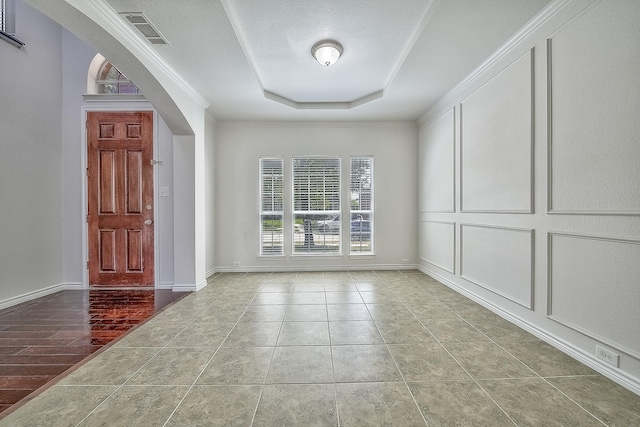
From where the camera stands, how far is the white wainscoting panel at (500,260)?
8.50 feet

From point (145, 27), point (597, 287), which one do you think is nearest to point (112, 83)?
point (145, 27)

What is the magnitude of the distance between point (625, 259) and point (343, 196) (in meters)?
3.78

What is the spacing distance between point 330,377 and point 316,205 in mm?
3561

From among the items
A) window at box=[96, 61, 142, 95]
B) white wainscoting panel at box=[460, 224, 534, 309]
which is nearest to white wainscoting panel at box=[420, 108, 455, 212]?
white wainscoting panel at box=[460, 224, 534, 309]

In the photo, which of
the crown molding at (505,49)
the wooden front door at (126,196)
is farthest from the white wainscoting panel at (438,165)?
the wooden front door at (126,196)

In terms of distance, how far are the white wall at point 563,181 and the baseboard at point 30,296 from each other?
5637 millimetres

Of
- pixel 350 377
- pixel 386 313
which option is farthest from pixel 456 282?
pixel 350 377

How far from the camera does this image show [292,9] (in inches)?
94.3

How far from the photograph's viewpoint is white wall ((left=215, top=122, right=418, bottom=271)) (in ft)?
16.7

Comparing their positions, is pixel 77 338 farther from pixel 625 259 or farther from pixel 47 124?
pixel 625 259

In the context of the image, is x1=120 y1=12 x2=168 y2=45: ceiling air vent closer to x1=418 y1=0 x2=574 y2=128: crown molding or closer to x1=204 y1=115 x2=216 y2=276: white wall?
x1=204 y1=115 x2=216 y2=276: white wall

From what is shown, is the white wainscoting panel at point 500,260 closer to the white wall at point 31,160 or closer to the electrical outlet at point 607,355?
the electrical outlet at point 607,355

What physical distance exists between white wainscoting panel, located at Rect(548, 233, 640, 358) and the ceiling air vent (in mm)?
3946

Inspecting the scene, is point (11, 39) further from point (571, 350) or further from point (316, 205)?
point (571, 350)
